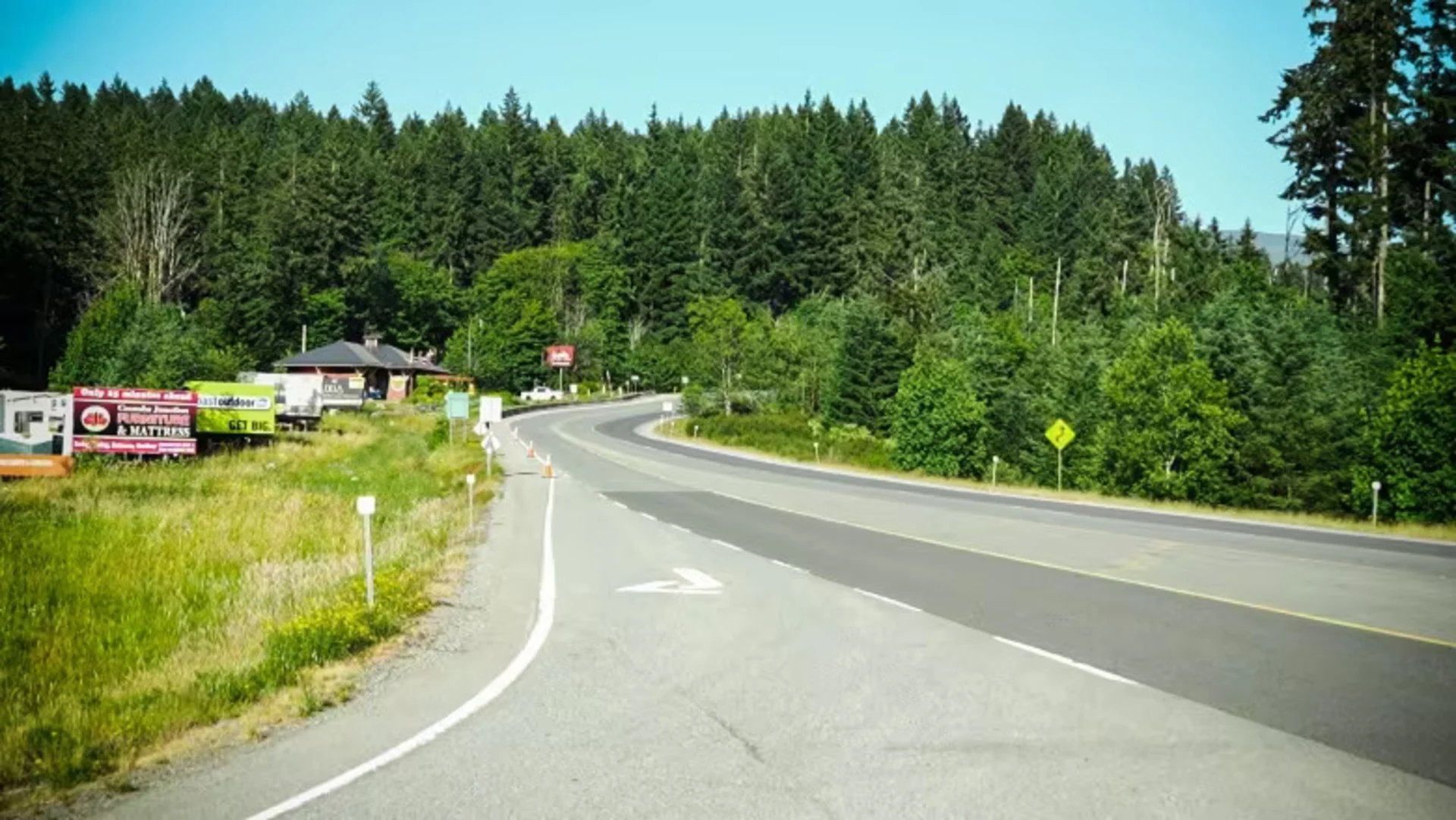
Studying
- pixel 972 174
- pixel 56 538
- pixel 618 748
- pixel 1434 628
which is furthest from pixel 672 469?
pixel 972 174

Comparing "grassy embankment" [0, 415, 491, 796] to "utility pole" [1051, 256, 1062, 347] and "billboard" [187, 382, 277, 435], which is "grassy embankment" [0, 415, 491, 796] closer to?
"billboard" [187, 382, 277, 435]

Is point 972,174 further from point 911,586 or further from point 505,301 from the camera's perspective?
point 911,586

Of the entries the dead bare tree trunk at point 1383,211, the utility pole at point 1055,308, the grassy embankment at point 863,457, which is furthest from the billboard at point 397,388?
the dead bare tree trunk at point 1383,211

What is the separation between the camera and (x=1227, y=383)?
4875 cm

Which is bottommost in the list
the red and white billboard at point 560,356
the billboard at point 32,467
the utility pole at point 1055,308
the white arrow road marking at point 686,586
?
the billboard at point 32,467

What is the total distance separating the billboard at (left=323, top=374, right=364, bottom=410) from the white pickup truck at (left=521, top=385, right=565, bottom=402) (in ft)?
72.1

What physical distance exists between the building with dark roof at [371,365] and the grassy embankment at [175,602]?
56618 millimetres

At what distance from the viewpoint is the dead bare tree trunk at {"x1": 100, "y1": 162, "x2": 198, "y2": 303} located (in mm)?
89812

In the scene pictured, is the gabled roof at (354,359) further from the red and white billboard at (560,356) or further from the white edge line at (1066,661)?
the white edge line at (1066,661)

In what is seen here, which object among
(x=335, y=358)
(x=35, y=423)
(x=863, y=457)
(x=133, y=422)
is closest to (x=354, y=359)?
(x=335, y=358)

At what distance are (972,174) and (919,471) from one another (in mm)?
82885

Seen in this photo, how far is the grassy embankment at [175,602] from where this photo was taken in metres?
8.23

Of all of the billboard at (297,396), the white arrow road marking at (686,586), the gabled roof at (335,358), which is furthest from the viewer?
the gabled roof at (335,358)

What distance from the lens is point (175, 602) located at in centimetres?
1574
